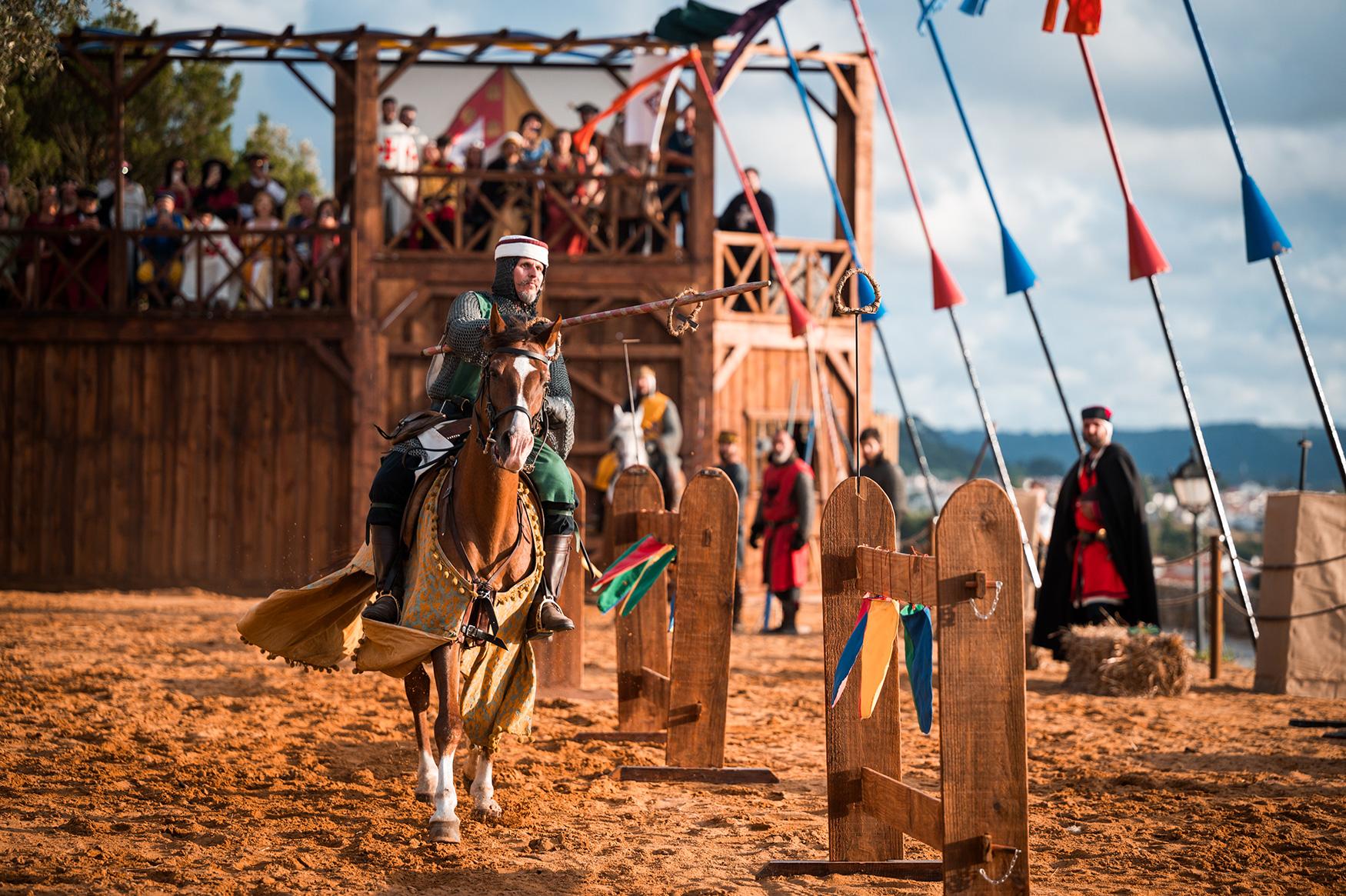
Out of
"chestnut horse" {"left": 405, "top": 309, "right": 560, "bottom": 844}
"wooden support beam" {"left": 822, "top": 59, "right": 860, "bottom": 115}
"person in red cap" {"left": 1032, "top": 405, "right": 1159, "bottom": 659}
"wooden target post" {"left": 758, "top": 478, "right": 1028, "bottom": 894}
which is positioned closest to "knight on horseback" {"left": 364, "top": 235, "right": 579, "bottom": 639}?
"chestnut horse" {"left": 405, "top": 309, "right": 560, "bottom": 844}

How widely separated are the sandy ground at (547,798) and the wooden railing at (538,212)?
782 cm

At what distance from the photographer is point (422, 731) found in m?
6.28

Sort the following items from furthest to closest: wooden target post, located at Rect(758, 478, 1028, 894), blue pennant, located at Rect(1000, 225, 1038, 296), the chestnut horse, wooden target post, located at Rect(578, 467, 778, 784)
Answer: blue pennant, located at Rect(1000, 225, 1038, 296), wooden target post, located at Rect(578, 467, 778, 784), the chestnut horse, wooden target post, located at Rect(758, 478, 1028, 894)

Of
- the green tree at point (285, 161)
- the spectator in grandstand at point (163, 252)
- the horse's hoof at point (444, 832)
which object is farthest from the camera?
the green tree at point (285, 161)

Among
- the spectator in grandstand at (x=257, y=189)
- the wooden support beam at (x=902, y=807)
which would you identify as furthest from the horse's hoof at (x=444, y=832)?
the spectator in grandstand at (x=257, y=189)

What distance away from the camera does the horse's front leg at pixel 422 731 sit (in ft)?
20.4

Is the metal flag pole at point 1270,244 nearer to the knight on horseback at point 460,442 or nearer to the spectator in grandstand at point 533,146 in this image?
the knight on horseback at point 460,442

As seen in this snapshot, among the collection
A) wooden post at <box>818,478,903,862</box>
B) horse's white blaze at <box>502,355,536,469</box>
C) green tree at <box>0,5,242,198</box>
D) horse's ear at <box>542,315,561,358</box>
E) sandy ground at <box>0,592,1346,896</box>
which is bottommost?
sandy ground at <box>0,592,1346,896</box>

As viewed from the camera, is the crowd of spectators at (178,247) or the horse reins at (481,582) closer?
the horse reins at (481,582)

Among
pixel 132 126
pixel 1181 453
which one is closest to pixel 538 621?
pixel 132 126

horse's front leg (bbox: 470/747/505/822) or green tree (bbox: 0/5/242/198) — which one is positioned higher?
green tree (bbox: 0/5/242/198)

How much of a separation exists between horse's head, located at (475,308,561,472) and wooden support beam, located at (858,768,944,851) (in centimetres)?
178

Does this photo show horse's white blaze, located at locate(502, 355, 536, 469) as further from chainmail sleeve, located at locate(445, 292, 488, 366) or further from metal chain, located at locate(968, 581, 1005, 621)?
metal chain, located at locate(968, 581, 1005, 621)

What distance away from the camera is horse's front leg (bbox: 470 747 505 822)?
19.6 feet
